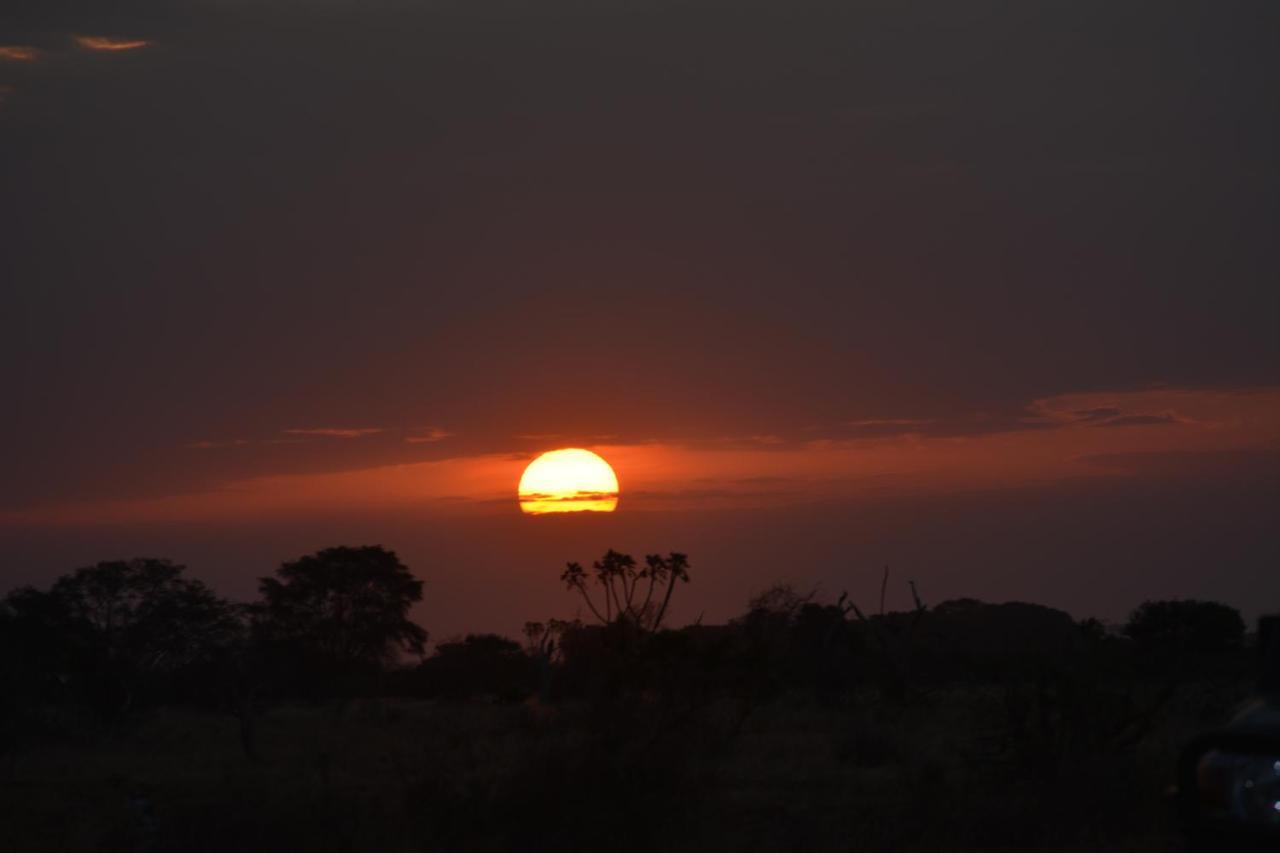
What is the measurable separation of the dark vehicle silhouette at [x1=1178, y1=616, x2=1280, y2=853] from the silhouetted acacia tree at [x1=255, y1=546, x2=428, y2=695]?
5542 cm

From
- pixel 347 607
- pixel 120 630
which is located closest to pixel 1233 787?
pixel 120 630

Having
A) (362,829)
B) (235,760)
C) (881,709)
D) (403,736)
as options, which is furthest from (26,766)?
(881,709)

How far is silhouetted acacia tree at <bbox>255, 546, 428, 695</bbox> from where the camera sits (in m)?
59.7

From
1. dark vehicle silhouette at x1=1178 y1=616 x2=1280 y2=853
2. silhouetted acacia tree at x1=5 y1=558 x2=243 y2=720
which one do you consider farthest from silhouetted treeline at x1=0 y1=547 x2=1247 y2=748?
dark vehicle silhouette at x1=1178 y1=616 x2=1280 y2=853

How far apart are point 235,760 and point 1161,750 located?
1643 cm

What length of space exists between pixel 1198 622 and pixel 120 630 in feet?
118

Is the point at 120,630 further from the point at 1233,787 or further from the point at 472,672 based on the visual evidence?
the point at 1233,787

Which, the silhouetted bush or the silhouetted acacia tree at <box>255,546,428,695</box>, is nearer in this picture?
the silhouetted bush

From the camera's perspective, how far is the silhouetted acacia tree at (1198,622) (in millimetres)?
45188

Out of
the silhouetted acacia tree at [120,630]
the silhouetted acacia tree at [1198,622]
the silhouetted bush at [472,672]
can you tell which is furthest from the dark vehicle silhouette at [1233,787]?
the silhouetted bush at [472,672]

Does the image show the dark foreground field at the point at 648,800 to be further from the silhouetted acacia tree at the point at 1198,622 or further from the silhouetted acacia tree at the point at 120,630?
the silhouetted acacia tree at the point at 1198,622

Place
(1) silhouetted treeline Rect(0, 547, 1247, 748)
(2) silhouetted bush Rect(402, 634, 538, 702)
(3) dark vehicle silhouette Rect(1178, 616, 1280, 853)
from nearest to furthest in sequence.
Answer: (3) dark vehicle silhouette Rect(1178, 616, 1280, 853)
(1) silhouetted treeline Rect(0, 547, 1247, 748)
(2) silhouetted bush Rect(402, 634, 538, 702)

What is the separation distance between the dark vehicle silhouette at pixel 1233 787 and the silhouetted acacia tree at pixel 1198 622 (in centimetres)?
4086

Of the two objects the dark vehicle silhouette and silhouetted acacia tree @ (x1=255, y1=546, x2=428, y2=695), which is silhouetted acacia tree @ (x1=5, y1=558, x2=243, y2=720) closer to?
→ silhouetted acacia tree @ (x1=255, y1=546, x2=428, y2=695)
